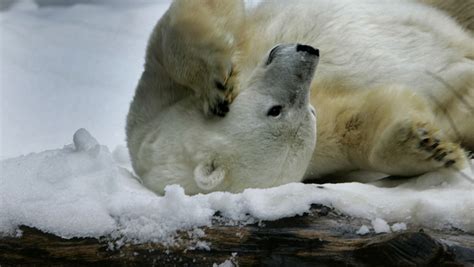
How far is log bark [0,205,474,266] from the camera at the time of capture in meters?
2.24

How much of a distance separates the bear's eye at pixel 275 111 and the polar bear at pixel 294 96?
0.04 feet

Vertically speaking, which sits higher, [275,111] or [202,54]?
[202,54]

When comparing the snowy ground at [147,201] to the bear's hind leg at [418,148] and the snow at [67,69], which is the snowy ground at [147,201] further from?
the snow at [67,69]

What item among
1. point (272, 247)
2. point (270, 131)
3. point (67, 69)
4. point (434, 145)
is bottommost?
point (272, 247)

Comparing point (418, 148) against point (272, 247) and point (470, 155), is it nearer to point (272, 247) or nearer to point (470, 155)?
point (470, 155)

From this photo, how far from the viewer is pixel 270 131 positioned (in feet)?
10.1

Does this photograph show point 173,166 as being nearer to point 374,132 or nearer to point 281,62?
point 281,62

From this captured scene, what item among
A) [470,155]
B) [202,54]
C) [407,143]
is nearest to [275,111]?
[202,54]

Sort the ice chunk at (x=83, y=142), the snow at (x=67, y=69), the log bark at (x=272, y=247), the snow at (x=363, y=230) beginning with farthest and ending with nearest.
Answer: the snow at (x=67, y=69) < the ice chunk at (x=83, y=142) < the snow at (x=363, y=230) < the log bark at (x=272, y=247)

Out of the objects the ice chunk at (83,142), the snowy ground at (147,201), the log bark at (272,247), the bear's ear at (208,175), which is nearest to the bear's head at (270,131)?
the bear's ear at (208,175)

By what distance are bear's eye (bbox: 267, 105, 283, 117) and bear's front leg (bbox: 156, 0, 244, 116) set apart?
16 cm

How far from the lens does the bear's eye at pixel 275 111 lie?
310 centimetres

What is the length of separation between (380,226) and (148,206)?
648mm

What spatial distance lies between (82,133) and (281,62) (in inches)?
29.1
